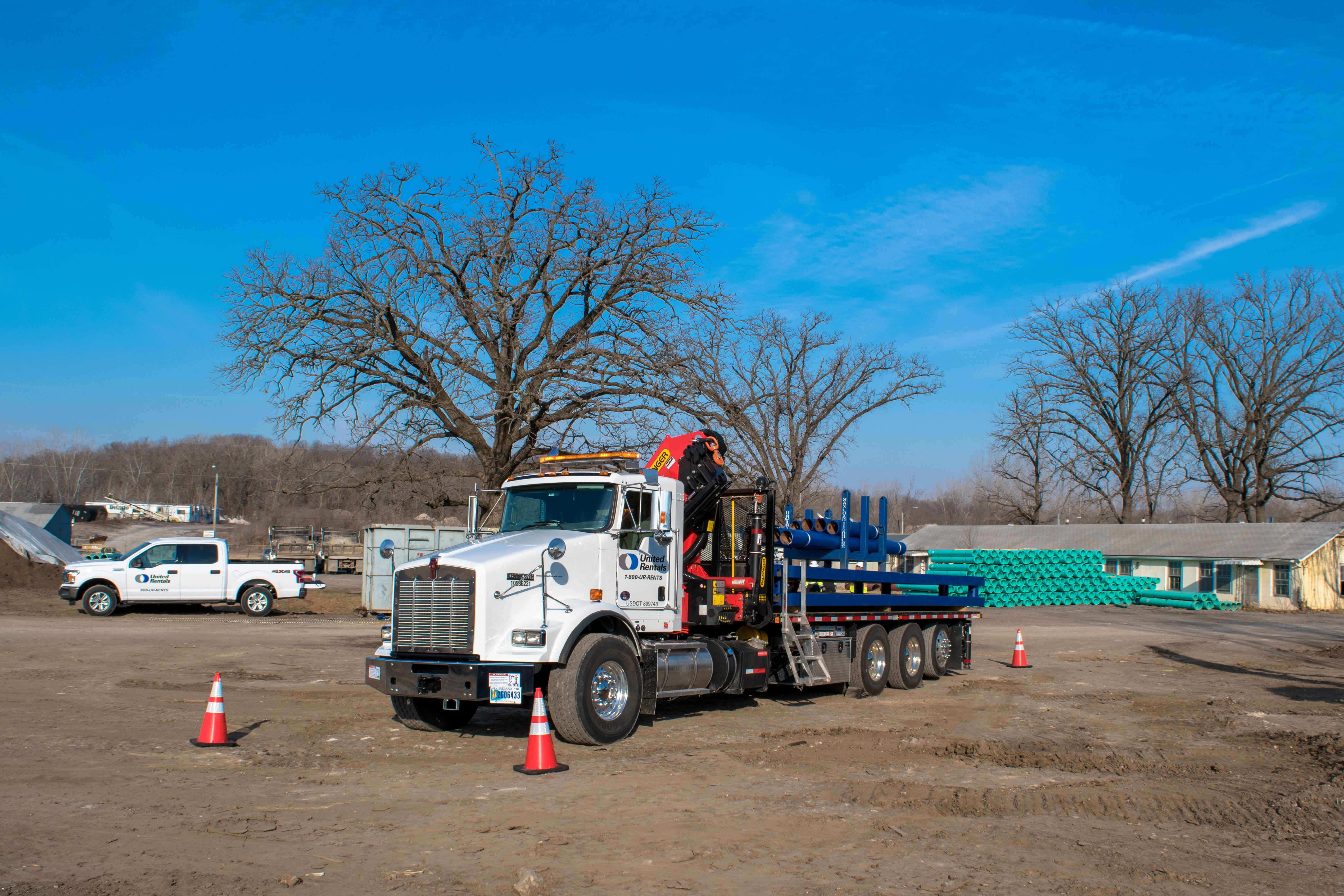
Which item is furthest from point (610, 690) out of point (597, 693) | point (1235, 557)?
point (1235, 557)

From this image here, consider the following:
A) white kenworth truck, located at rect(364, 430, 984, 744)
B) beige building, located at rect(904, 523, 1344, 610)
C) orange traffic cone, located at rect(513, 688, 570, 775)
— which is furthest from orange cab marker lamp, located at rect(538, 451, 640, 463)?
beige building, located at rect(904, 523, 1344, 610)

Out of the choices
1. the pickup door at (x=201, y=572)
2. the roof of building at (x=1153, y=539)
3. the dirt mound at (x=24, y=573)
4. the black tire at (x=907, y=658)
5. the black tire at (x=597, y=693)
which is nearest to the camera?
the black tire at (x=597, y=693)

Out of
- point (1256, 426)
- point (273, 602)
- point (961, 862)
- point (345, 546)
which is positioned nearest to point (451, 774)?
point (961, 862)

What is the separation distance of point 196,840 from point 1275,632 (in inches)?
1269

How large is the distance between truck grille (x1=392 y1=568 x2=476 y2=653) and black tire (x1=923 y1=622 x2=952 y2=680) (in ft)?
30.9

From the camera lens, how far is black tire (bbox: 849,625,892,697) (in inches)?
563

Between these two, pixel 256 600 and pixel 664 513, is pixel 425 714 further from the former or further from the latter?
pixel 256 600

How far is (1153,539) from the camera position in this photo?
50.2 m

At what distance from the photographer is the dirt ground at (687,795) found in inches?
226

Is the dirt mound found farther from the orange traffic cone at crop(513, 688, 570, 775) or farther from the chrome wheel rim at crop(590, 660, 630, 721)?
the orange traffic cone at crop(513, 688, 570, 775)

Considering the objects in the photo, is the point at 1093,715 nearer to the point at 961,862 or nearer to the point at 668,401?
the point at 961,862

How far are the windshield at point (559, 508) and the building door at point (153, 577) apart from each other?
1796 cm

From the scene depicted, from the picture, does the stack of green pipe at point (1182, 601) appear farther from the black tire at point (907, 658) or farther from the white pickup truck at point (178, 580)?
the white pickup truck at point (178, 580)

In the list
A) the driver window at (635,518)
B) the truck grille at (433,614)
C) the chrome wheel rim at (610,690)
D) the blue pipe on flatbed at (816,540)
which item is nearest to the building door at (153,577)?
the truck grille at (433,614)
